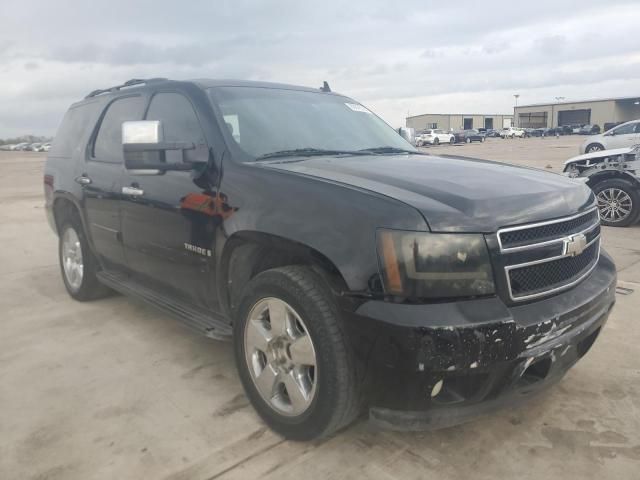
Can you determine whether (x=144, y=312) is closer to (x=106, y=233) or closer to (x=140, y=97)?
(x=106, y=233)

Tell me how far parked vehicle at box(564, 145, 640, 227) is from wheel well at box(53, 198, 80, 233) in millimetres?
7037

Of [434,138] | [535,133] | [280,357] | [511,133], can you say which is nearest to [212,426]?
[280,357]

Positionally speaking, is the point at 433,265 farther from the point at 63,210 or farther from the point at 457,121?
the point at 457,121

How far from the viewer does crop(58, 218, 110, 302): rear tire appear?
4656 mm

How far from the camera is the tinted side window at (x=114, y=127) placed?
3992 millimetres

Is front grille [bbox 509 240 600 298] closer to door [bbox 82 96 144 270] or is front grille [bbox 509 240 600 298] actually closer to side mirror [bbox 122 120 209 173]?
side mirror [bbox 122 120 209 173]

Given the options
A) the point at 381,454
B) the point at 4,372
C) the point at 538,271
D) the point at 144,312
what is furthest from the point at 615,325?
the point at 4,372

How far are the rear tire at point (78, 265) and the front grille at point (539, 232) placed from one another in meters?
3.61

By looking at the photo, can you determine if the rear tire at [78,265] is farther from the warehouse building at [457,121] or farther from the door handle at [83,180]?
the warehouse building at [457,121]

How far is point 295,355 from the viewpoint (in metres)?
2.48

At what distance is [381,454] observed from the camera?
99.3 inches

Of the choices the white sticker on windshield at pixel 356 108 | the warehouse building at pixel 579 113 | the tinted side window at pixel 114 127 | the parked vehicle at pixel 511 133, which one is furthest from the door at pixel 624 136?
the warehouse building at pixel 579 113

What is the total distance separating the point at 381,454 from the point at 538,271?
3.66 feet

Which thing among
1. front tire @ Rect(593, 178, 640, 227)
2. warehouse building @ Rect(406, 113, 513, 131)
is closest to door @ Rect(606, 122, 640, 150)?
front tire @ Rect(593, 178, 640, 227)
